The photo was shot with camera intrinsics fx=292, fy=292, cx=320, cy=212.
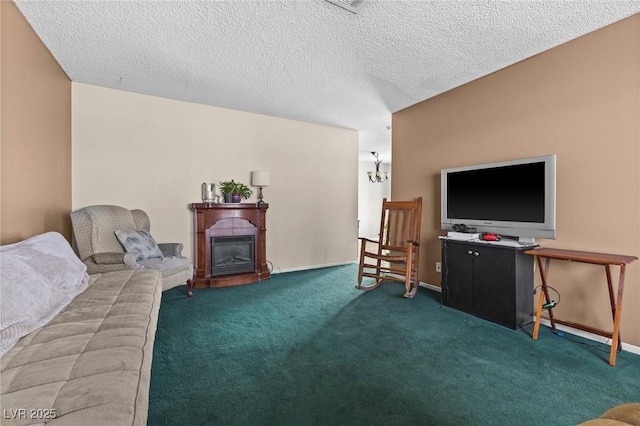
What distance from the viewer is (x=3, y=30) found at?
6.25 feet

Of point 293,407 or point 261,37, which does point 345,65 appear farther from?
point 293,407

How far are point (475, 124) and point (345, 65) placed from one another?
5.16ft

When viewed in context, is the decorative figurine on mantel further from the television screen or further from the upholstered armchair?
the television screen

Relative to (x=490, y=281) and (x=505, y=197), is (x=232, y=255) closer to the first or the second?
(x=490, y=281)

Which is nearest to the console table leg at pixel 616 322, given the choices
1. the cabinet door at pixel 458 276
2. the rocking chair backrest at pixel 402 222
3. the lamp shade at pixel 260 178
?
the cabinet door at pixel 458 276

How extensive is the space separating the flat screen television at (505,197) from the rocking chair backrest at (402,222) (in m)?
0.33

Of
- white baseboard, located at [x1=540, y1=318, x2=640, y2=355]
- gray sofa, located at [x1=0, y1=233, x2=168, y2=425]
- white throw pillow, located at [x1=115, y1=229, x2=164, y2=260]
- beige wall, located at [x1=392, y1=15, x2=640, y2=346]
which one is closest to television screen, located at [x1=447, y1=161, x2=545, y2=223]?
beige wall, located at [x1=392, y1=15, x2=640, y2=346]

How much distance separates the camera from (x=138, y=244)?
3.01m

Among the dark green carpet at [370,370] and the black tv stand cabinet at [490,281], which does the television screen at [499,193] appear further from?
the dark green carpet at [370,370]

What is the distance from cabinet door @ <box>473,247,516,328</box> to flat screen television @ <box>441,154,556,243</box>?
0.30m

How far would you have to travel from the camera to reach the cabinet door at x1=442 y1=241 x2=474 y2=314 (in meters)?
2.84

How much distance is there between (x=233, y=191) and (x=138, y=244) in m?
1.38

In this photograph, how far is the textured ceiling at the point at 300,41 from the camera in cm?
211

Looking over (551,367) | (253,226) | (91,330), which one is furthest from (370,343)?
(253,226)
